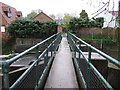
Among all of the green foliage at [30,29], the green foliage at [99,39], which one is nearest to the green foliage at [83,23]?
the green foliage at [99,39]

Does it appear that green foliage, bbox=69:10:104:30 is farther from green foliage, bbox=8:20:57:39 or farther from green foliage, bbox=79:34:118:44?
green foliage, bbox=8:20:57:39

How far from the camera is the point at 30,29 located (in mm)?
16656

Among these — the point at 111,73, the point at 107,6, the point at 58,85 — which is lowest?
the point at 111,73

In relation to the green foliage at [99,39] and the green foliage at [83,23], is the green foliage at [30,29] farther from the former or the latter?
the green foliage at [99,39]

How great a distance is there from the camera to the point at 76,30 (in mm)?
17641

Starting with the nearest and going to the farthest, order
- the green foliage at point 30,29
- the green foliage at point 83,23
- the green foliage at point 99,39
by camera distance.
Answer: the green foliage at point 99,39, the green foliage at point 30,29, the green foliage at point 83,23

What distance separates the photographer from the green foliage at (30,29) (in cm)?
1653

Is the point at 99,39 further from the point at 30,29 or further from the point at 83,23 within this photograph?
the point at 30,29

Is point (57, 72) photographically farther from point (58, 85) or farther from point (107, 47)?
point (107, 47)

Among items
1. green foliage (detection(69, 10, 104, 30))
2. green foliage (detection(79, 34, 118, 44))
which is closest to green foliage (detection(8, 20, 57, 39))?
green foliage (detection(69, 10, 104, 30))

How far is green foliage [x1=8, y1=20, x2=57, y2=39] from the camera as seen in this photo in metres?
16.5

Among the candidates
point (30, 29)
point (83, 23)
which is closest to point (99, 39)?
point (83, 23)

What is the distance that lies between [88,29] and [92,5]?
13.6 meters

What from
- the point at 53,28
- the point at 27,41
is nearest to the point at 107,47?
the point at 53,28
